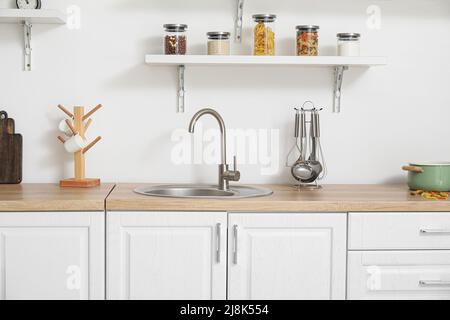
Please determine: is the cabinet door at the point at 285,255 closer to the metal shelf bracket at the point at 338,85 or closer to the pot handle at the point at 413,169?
the pot handle at the point at 413,169

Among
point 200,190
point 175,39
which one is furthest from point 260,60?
point 200,190

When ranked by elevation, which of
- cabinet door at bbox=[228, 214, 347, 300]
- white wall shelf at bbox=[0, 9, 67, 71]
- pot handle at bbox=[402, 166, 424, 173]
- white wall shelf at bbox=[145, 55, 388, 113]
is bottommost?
cabinet door at bbox=[228, 214, 347, 300]

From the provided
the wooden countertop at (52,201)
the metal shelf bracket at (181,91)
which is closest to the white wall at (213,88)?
the metal shelf bracket at (181,91)

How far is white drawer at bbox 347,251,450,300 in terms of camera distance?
101 inches

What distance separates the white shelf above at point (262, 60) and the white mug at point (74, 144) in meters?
0.44

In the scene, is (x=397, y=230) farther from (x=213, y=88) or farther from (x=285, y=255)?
(x=213, y=88)

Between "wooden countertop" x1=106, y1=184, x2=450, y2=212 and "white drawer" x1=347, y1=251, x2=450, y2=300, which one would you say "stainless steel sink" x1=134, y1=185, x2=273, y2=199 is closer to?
"wooden countertop" x1=106, y1=184, x2=450, y2=212

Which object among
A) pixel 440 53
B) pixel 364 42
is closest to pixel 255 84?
pixel 364 42

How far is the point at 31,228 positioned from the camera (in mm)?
2492

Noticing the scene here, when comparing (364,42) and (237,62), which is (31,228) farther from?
(364,42)

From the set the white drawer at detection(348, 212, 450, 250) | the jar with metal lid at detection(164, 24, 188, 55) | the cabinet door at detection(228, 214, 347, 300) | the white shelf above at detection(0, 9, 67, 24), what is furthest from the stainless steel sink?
the white shelf above at detection(0, 9, 67, 24)

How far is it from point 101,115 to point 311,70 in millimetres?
945

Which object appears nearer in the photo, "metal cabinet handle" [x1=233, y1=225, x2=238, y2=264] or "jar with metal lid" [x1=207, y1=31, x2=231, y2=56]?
"metal cabinet handle" [x1=233, y1=225, x2=238, y2=264]

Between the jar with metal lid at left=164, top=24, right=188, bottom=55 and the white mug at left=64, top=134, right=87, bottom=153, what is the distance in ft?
1.69
